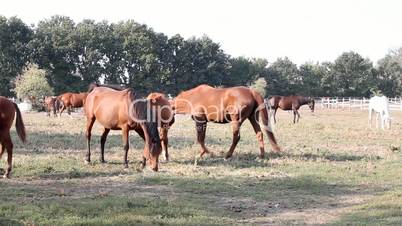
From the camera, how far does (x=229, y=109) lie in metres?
15.0

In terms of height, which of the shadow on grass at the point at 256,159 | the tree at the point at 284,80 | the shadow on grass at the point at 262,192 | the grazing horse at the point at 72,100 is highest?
the tree at the point at 284,80

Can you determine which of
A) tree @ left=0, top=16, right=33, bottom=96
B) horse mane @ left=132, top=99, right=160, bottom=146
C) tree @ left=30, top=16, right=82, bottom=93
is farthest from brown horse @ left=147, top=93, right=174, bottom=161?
tree @ left=30, top=16, right=82, bottom=93

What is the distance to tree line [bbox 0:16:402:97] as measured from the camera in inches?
2783

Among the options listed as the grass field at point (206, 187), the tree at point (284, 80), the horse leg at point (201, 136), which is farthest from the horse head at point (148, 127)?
the tree at point (284, 80)

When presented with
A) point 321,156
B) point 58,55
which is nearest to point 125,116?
point 321,156

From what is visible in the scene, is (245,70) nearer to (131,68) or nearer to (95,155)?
(131,68)

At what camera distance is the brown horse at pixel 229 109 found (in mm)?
14875

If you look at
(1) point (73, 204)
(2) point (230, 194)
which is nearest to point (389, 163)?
(2) point (230, 194)

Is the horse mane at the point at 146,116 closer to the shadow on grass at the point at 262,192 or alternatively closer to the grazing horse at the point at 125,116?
the grazing horse at the point at 125,116

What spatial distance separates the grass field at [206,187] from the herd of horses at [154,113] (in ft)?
1.91

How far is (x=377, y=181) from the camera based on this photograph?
1191cm

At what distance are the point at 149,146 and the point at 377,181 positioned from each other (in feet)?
17.2

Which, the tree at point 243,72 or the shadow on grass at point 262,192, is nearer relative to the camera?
the shadow on grass at point 262,192

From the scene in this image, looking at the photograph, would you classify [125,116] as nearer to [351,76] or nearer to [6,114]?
[6,114]
